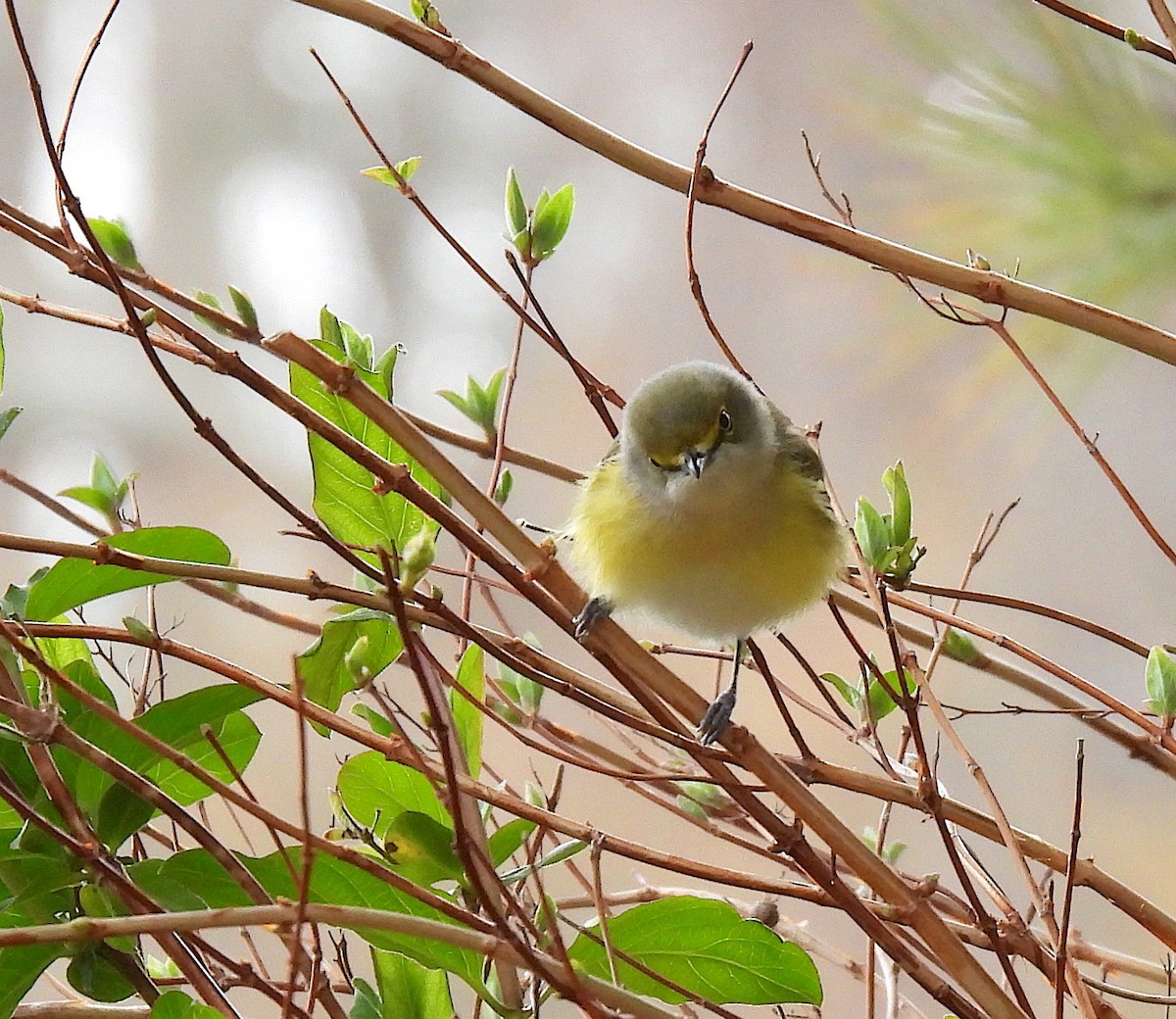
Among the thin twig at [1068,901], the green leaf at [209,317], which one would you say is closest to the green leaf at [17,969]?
the green leaf at [209,317]

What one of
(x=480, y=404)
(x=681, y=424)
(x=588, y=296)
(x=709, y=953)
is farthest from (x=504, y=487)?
(x=588, y=296)

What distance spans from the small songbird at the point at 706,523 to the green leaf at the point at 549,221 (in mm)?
181

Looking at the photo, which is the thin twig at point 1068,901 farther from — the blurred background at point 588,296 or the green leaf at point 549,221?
the blurred background at point 588,296

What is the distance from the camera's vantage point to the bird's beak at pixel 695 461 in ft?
2.50

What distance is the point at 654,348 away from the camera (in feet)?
5.41

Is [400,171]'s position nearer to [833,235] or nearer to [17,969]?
[833,235]

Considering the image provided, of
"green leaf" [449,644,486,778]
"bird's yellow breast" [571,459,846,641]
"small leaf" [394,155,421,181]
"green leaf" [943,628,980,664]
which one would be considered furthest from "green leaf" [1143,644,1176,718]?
"small leaf" [394,155,421,181]

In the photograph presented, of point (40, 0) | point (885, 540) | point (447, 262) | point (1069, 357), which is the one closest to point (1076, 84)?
point (1069, 357)

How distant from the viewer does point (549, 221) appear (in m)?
0.63

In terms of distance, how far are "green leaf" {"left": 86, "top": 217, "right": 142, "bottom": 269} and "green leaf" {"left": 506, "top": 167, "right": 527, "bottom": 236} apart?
0.18 meters

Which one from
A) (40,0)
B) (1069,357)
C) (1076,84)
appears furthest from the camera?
(40,0)

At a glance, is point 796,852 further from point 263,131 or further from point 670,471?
point 263,131

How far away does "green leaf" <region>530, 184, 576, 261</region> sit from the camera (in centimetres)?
63

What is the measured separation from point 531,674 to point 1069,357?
1.07m
